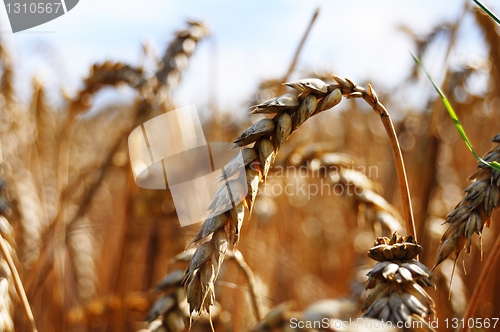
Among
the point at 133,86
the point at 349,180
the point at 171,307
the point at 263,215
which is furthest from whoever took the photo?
the point at 263,215

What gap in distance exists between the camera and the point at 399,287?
21.2 inches

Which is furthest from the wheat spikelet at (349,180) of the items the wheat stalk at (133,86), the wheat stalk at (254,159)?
the wheat stalk at (133,86)

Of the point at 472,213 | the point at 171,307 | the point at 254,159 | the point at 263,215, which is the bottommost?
the point at 263,215

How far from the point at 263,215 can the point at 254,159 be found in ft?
3.65

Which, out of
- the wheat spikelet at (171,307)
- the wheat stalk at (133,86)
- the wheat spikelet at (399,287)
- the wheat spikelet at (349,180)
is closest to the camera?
the wheat spikelet at (399,287)

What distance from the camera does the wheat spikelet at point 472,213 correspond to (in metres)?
0.57

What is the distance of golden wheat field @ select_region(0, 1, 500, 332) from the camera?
1.85 ft

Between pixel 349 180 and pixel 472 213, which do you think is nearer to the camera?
pixel 472 213

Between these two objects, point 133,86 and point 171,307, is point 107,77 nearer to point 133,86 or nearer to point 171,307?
point 133,86

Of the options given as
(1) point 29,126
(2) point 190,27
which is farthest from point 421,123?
(1) point 29,126

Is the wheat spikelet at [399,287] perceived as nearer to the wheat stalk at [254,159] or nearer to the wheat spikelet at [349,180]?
the wheat stalk at [254,159]

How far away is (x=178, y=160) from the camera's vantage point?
1.37 metres

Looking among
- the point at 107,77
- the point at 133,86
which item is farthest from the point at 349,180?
→ the point at 107,77

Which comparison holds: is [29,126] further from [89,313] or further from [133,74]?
[89,313]
